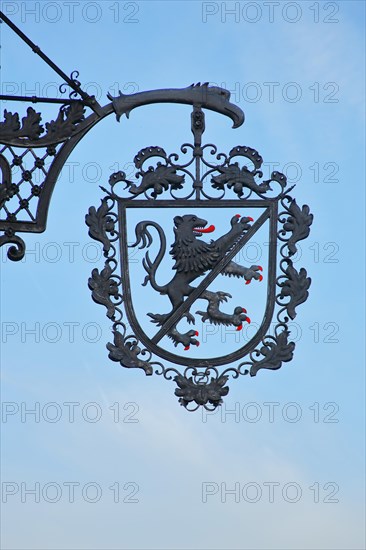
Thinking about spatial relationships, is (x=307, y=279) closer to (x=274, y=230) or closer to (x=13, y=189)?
(x=274, y=230)

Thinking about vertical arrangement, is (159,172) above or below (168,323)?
above

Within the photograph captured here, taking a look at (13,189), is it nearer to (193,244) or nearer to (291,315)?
(193,244)

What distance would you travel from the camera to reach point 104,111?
48.1ft

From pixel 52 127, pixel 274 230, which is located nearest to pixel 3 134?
pixel 52 127

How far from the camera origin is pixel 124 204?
14430 mm

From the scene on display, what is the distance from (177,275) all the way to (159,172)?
859 mm

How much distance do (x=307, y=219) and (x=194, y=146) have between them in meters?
1.12

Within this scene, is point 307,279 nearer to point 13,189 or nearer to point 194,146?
point 194,146

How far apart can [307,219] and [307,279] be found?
1.62 ft

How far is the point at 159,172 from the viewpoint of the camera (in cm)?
1444

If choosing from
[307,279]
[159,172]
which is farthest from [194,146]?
[307,279]

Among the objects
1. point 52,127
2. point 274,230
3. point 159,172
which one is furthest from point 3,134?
point 274,230

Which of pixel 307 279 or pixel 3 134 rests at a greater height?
pixel 3 134

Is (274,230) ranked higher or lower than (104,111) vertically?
lower
